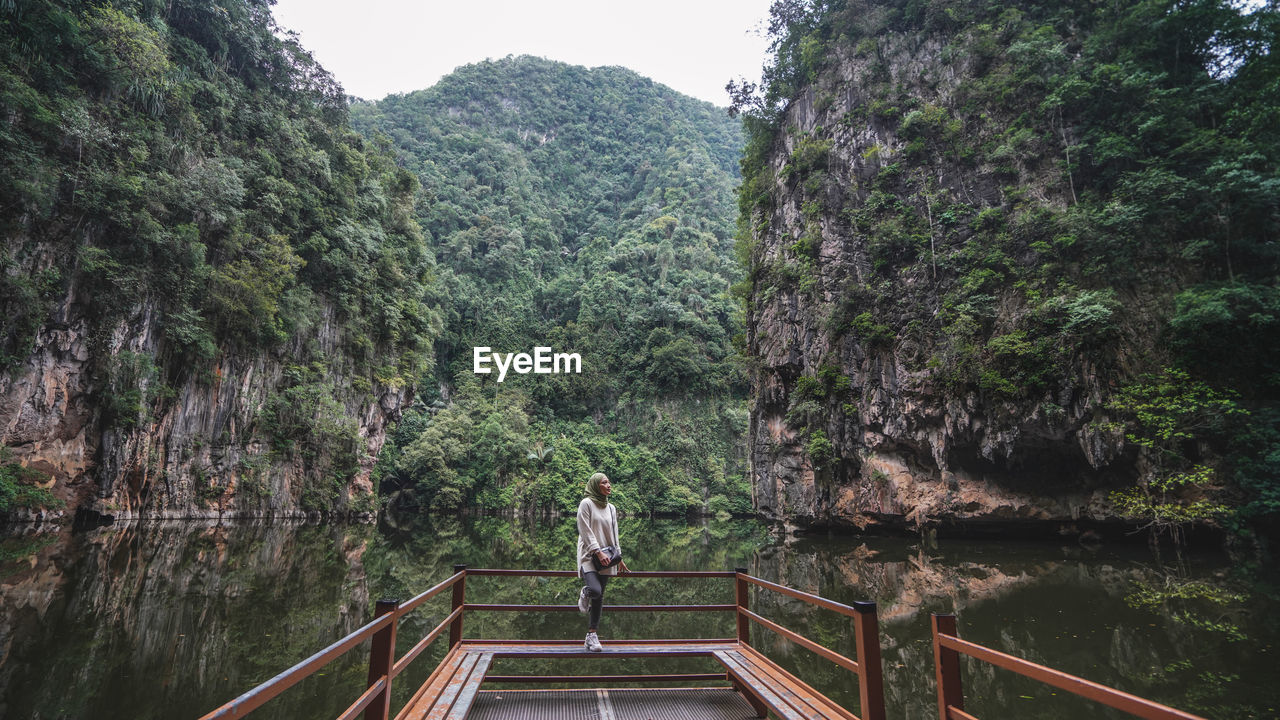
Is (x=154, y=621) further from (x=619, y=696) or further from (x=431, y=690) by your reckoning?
(x=619, y=696)

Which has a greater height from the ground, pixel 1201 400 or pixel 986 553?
pixel 1201 400

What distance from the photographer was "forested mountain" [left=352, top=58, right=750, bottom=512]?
35219 millimetres

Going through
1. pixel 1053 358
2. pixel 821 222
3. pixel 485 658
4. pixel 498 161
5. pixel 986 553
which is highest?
pixel 498 161

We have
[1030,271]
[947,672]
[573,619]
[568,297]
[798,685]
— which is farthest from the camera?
[568,297]

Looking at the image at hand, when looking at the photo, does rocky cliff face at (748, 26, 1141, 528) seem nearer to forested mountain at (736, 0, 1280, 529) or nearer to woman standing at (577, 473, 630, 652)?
forested mountain at (736, 0, 1280, 529)

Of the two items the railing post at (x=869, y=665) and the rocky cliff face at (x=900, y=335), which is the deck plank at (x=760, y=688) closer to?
the railing post at (x=869, y=665)

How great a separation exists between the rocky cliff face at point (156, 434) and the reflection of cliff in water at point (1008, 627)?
58.9 feet

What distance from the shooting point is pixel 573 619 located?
337 inches

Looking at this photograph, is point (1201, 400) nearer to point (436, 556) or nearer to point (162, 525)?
point (436, 556)

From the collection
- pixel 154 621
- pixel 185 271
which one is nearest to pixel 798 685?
pixel 154 621

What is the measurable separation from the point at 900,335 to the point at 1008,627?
11825 millimetres

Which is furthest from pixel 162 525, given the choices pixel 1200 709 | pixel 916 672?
pixel 1200 709

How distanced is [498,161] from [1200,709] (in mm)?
66772

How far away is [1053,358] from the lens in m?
13.9
